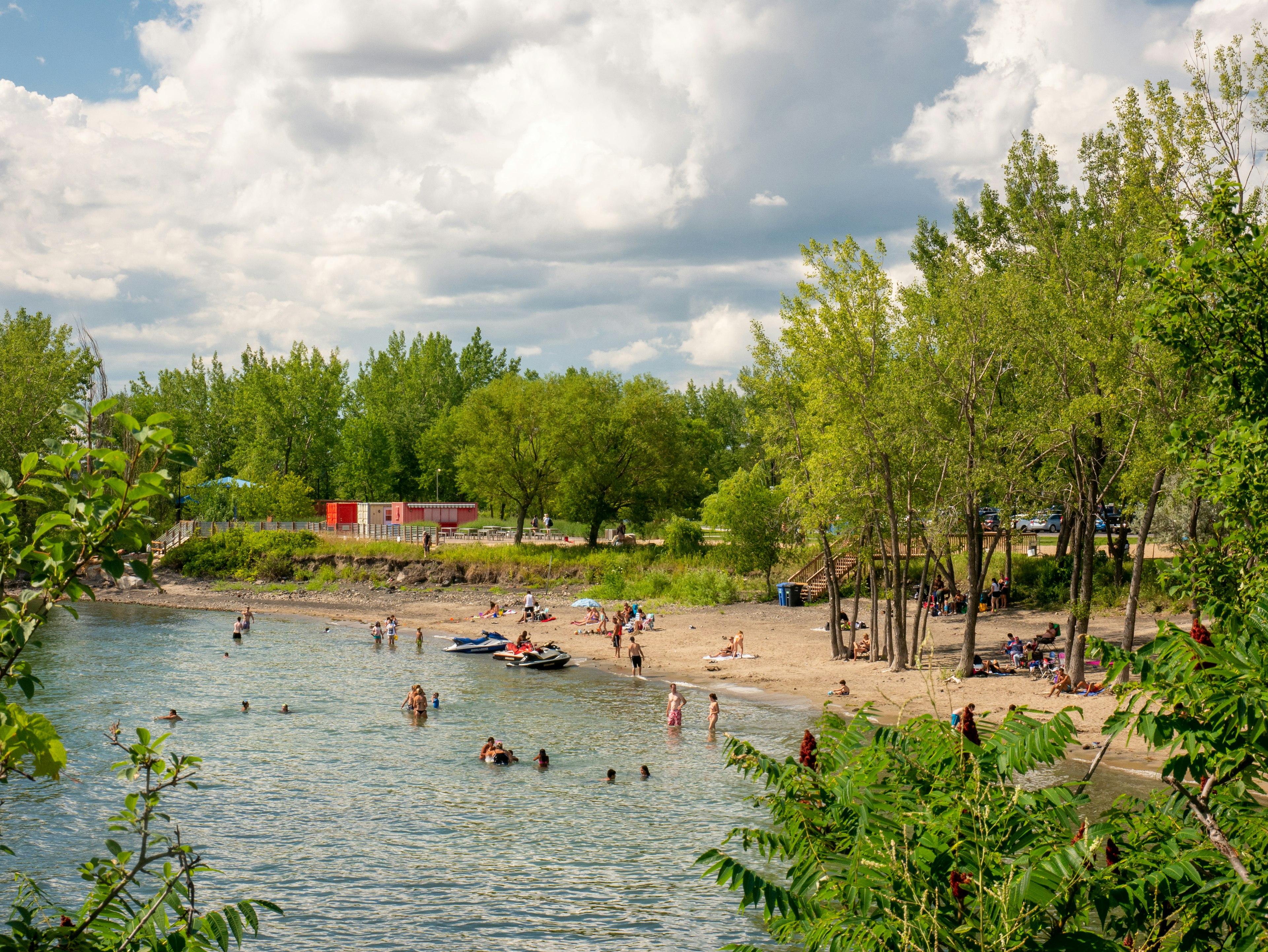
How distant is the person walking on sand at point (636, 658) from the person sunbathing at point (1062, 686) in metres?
16.3

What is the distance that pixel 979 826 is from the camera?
6082mm

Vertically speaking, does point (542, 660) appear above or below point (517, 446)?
below

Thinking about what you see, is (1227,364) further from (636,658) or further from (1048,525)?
(1048,525)

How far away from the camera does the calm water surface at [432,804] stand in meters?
18.5

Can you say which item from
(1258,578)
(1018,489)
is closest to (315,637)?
(1018,489)

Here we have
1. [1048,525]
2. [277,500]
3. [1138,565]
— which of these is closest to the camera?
[1138,565]

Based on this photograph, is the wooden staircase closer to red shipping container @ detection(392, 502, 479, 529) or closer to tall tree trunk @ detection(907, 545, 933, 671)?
tall tree trunk @ detection(907, 545, 933, 671)

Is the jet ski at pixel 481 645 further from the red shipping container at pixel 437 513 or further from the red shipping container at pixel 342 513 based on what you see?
the red shipping container at pixel 342 513

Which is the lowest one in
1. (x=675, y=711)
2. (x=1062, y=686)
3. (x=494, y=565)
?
(x=675, y=711)

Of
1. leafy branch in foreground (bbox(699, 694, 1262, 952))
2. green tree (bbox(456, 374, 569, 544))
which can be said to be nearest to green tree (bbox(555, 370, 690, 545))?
green tree (bbox(456, 374, 569, 544))

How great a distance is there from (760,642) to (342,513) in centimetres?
5388

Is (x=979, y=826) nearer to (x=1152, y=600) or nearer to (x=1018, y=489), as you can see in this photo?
(x=1018, y=489)

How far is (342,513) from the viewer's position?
88.8 m

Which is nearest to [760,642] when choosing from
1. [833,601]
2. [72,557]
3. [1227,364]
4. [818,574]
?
[833,601]
